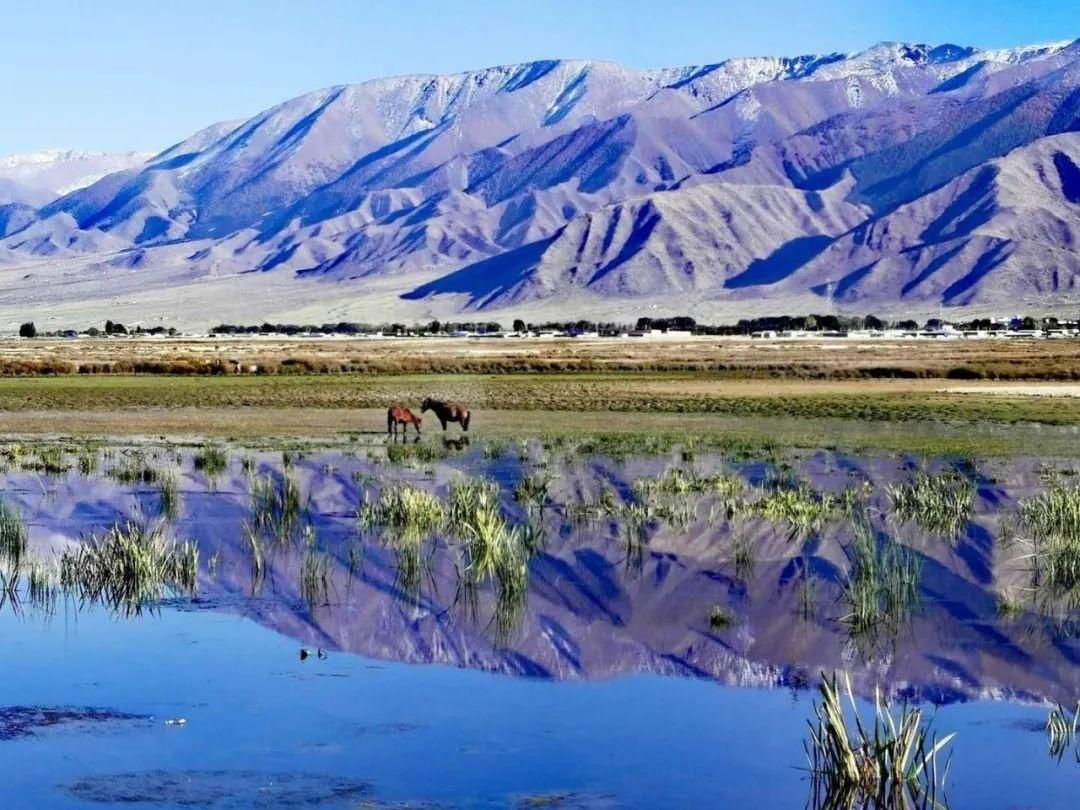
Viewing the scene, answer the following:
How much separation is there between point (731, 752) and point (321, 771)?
9.93 ft

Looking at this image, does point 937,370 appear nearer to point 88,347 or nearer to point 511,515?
point 511,515

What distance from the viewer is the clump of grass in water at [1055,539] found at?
1948 centimetres

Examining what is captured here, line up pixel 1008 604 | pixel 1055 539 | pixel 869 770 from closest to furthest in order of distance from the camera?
pixel 869 770 < pixel 1008 604 < pixel 1055 539

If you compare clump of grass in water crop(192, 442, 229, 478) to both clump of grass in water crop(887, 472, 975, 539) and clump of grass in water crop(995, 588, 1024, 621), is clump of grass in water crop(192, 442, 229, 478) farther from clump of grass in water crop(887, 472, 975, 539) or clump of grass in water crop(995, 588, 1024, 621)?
clump of grass in water crop(995, 588, 1024, 621)

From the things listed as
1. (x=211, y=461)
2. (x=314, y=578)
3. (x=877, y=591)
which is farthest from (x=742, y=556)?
(x=211, y=461)

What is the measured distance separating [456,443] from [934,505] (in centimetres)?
1523

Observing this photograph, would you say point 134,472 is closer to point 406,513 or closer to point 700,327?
point 406,513

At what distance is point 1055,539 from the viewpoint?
21.5m

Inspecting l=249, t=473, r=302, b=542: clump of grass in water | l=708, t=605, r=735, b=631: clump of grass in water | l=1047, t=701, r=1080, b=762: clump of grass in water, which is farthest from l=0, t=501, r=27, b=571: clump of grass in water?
l=1047, t=701, r=1080, b=762: clump of grass in water

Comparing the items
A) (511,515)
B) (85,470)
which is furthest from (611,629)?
(85,470)

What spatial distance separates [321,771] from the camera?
40.2 ft

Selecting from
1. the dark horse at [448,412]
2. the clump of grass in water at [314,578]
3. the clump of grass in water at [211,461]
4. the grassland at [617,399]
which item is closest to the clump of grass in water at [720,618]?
the clump of grass in water at [314,578]

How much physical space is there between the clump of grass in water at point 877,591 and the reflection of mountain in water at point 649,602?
19 centimetres

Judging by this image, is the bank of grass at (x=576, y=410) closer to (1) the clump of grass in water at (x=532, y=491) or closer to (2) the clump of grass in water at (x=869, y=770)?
(1) the clump of grass in water at (x=532, y=491)
